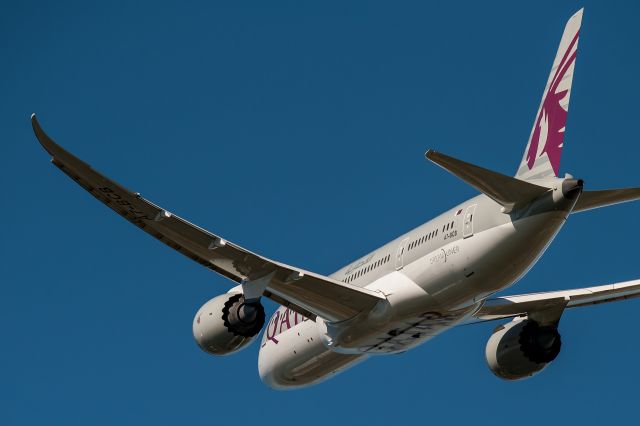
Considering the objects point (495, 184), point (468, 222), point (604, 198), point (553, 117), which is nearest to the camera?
point (495, 184)

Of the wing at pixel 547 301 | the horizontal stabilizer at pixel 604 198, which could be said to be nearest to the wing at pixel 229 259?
the wing at pixel 547 301

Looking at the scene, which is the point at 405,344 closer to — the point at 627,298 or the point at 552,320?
the point at 552,320

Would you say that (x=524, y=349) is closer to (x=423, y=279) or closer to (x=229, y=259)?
(x=423, y=279)

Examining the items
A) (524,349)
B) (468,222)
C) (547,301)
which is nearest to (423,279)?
(468,222)

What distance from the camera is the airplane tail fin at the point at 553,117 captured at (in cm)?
3112

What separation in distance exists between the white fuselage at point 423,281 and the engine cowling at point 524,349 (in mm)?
3879

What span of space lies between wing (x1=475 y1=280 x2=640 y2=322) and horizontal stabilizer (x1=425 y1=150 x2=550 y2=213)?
7.62 meters

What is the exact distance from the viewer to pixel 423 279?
31.5 m

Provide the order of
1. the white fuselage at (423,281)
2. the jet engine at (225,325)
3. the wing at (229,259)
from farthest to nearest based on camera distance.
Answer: the jet engine at (225,325) < the wing at (229,259) < the white fuselage at (423,281)

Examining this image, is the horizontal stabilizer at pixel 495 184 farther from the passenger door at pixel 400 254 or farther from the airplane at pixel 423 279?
the passenger door at pixel 400 254

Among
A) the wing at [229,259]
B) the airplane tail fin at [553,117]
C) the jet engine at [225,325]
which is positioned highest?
the airplane tail fin at [553,117]

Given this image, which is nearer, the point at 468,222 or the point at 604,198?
the point at 604,198

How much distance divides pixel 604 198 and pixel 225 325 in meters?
11.3

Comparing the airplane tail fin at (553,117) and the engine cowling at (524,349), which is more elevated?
the airplane tail fin at (553,117)
